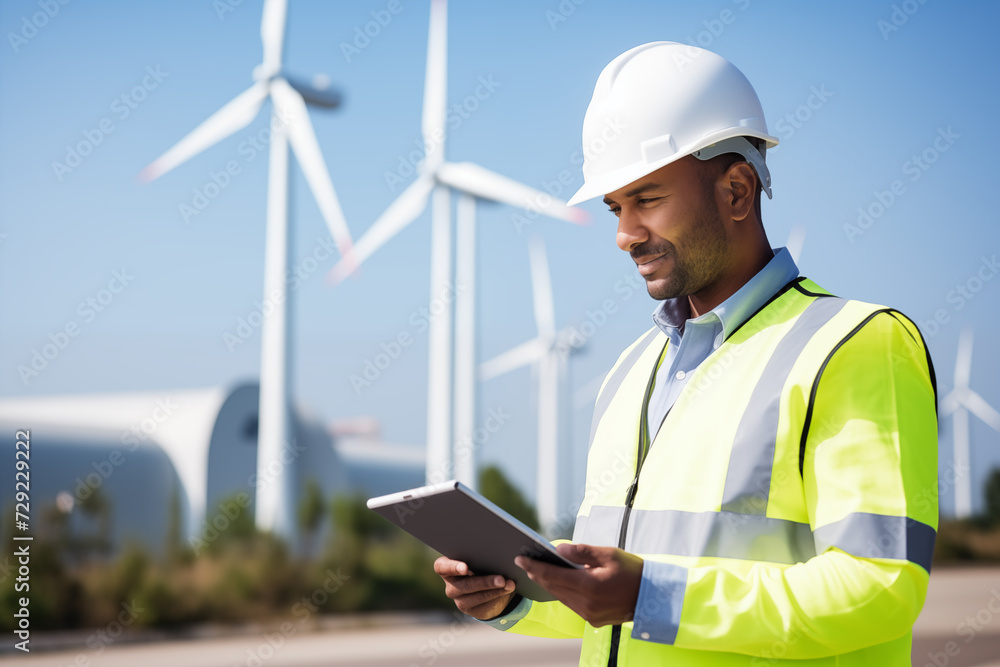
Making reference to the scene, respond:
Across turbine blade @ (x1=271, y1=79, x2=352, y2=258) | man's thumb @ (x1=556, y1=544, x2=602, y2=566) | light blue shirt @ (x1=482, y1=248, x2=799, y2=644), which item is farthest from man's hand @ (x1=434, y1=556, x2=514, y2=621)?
turbine blade @ (x1=271, y1=79, x2=352, y2=258)

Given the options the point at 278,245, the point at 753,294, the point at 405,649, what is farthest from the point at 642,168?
the point at 278,245

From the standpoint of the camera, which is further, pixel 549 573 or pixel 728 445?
pixel 728 445

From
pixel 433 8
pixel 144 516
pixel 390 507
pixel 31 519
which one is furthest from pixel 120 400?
pixel 390 507

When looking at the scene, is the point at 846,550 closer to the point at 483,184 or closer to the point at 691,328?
the point at 691,328

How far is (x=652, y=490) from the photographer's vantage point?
2191mm

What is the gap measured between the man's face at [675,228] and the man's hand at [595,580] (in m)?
0.72

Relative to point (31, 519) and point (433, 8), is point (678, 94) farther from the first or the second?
point (433, 8)

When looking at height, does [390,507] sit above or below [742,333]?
below

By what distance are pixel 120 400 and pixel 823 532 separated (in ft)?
111

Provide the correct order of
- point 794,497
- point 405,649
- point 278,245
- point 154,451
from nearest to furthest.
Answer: point 794,497
point 405,649
point 278,245
point 154,451

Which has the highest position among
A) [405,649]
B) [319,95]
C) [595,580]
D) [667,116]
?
[319,95]

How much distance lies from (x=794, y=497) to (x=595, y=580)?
47 cm

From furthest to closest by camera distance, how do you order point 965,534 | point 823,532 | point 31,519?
point 965,534, point 31,519, point 823,532

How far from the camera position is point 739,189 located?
7.70 feet
